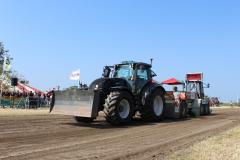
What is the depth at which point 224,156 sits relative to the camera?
8898 mm

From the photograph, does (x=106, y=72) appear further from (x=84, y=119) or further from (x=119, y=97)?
(x=119, y=97)

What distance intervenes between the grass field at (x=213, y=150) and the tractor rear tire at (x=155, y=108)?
5575 mm

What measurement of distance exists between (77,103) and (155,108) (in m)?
3.94

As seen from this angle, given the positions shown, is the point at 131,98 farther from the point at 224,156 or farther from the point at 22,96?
the point at 22,96

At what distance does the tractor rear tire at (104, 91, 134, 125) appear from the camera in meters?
14.9

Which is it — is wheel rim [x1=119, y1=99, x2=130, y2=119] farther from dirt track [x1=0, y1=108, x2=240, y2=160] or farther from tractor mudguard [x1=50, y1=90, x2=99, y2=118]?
tractor mudguard [x1=50, y1=90, x2=99, y2=118]

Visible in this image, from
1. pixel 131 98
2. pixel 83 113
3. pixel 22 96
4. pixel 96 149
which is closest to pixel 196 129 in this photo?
pixel 131 98

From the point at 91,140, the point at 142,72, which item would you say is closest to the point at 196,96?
the point at 142,72

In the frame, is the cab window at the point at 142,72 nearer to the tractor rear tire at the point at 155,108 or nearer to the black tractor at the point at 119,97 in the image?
the black tractor at the point at 119,97

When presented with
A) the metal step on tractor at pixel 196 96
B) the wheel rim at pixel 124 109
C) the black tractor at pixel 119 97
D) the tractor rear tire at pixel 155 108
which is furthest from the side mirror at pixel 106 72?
the metal step on tractor at pixel 196 96

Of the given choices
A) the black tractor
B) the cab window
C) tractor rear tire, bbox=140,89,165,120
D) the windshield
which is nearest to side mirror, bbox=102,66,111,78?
the black tractor

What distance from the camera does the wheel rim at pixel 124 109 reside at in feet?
51.2

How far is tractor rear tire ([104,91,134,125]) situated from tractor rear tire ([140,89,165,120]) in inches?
55.7

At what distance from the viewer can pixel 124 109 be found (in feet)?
52.0
